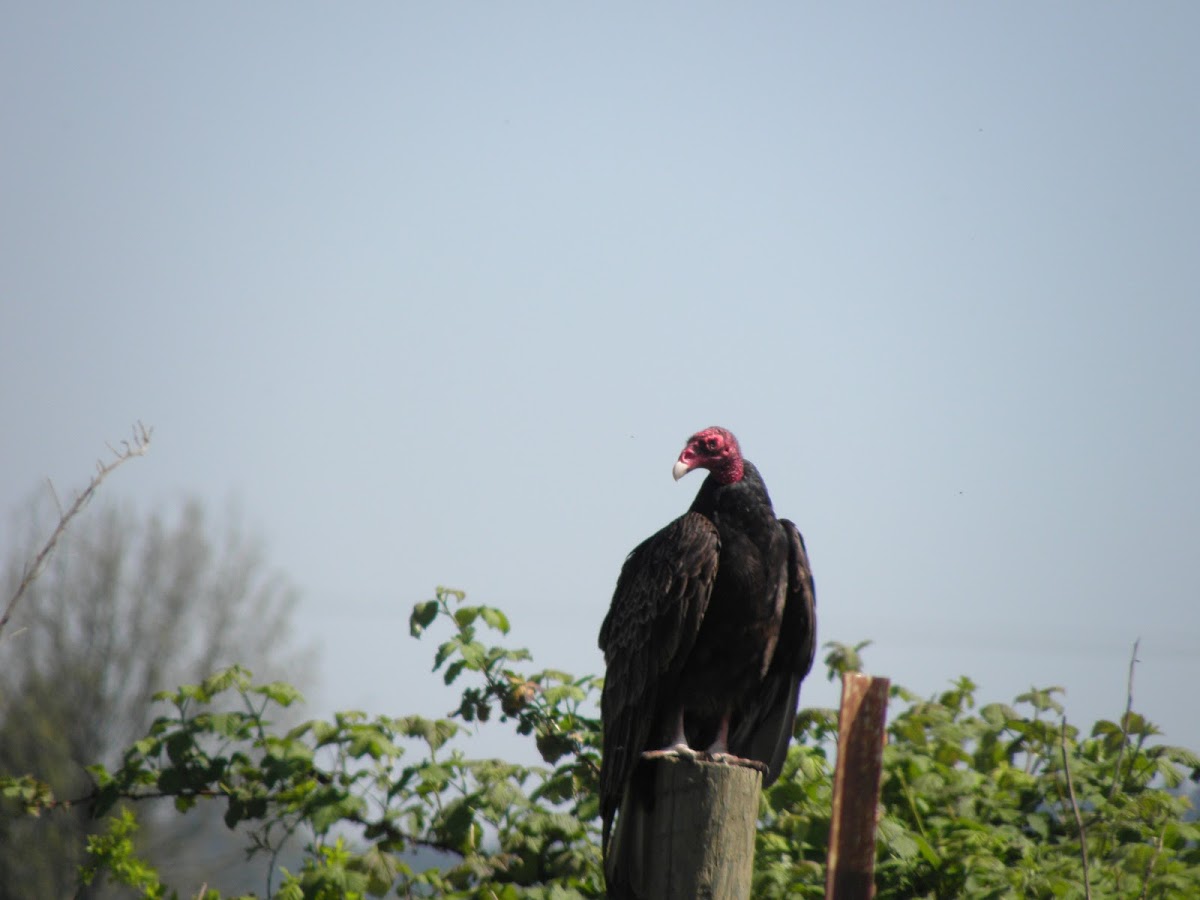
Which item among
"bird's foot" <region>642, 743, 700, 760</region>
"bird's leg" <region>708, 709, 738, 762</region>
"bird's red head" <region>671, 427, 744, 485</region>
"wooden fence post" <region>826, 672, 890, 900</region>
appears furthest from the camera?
"bird's red head" <region>671, 427, 744, 485</region>

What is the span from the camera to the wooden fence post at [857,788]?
168cm

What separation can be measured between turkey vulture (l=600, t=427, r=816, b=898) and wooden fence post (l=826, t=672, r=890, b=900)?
1.36 m

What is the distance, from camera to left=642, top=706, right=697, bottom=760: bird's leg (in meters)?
3.03

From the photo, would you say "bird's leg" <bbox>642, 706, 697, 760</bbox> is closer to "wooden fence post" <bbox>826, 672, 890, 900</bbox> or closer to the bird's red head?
the bird's red head

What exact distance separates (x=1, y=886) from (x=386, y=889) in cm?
1086

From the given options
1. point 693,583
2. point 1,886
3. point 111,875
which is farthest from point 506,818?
point 1,886

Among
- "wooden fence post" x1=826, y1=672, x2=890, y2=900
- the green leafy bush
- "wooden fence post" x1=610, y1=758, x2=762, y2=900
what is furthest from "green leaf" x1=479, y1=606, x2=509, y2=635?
"wooden fence post" x1=826, y1=672, x2=890, y2=900

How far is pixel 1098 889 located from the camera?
9.62 ft

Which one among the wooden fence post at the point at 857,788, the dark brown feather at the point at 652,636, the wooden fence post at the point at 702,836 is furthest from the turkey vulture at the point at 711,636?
the wooden fence post at the point at 857,788

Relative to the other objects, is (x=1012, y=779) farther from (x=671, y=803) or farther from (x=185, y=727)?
(x=185, y=727)

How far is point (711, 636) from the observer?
3250mm

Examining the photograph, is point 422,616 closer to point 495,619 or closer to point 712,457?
point 495,619

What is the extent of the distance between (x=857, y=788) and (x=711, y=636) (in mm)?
1519

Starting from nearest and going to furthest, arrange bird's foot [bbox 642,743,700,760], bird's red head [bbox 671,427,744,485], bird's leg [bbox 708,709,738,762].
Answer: bird's foot [bbox 642,743,700,760] → bird's leg [bbox 708,709,738,762] → bird's red head [bbox 671,427,744,485]
